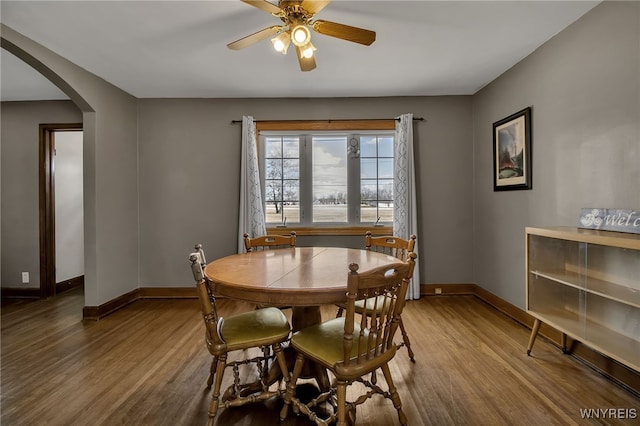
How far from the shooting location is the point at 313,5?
1755mm

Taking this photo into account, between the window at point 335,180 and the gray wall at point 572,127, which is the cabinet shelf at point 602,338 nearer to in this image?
the gray wall at point 572,127

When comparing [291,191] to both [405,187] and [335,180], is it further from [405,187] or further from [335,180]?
[405,187]

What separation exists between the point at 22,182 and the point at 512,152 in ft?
19.2

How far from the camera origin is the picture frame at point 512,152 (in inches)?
113

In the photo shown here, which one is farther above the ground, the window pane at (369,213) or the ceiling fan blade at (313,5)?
the ceiling fan blade at (313,5)

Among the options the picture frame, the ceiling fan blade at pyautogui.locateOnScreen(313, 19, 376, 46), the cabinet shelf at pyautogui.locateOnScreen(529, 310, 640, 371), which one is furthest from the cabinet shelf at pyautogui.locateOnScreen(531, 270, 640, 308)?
the ceiling fan blade at pyautogui.locateOnScreen(313, 19, 376, 46)

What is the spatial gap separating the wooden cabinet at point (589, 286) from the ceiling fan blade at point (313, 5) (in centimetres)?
204

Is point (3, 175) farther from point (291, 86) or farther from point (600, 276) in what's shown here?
point (600, 276)

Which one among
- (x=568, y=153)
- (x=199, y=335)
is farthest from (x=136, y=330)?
(x=568, y=153)

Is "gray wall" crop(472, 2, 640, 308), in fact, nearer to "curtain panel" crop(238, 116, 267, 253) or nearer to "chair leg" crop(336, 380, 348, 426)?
"chair leg" crop(336, 380, 348, 426)

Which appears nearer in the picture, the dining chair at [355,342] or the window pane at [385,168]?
the dining chair at [355,342]

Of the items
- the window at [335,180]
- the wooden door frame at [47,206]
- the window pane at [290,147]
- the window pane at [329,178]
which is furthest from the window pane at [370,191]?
the wooden door frame at [47,206]

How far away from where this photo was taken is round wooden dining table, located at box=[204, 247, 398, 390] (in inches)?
59.4

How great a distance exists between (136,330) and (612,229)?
3843 millimetres
